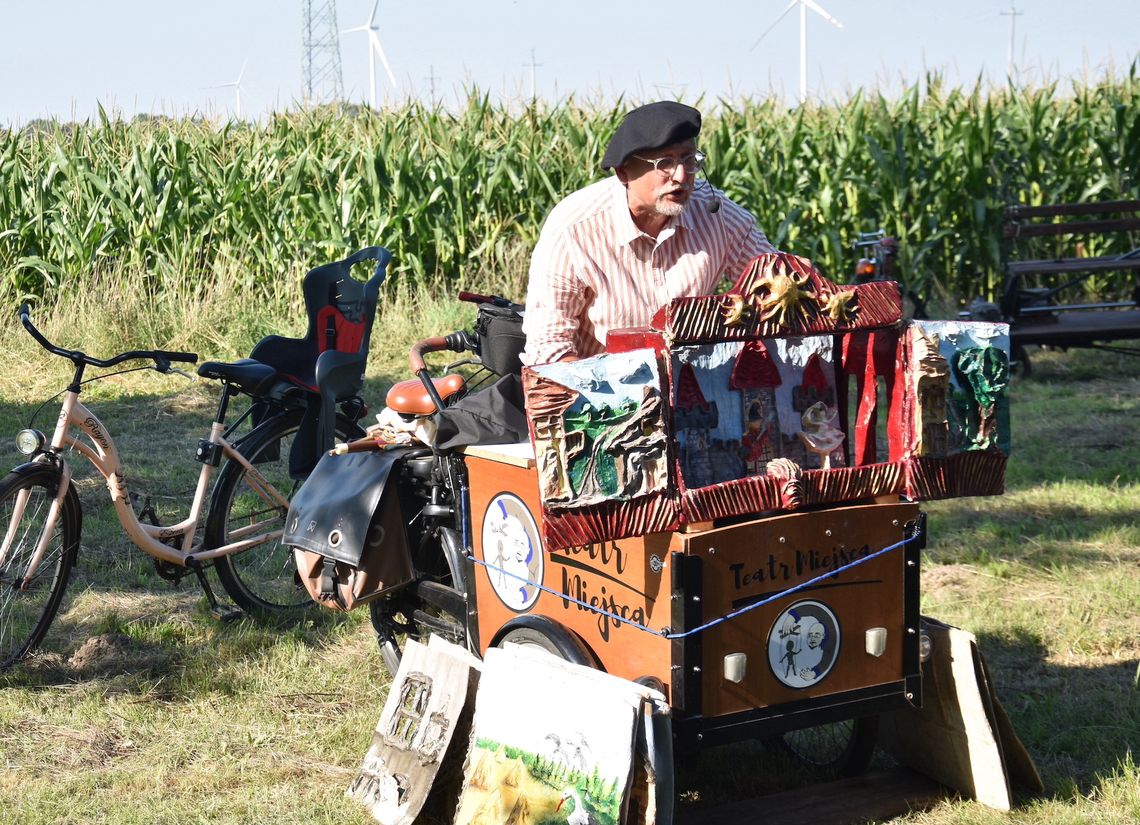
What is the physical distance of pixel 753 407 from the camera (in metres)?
3.10

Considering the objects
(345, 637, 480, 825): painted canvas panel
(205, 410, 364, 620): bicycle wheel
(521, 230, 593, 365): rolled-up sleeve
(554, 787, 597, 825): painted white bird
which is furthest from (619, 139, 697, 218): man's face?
(205, 410, 364, 620): bicycle wheel

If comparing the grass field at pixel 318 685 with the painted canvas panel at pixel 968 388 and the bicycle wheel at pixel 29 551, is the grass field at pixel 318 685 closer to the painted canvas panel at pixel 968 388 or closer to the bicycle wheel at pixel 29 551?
the bicycle wheel at pixel 29 551

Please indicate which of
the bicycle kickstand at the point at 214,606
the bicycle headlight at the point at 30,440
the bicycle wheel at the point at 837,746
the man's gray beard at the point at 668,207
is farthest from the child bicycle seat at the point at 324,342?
the bicycle wheel at the point at 837,746

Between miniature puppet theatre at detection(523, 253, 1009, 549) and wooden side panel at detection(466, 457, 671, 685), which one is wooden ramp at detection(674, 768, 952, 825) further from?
miniature puppet theatre at detection(523, 253, 1009, 549)

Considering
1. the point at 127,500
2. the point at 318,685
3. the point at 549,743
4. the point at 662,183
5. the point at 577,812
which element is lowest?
the point at 318,685

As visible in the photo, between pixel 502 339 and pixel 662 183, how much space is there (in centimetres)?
84

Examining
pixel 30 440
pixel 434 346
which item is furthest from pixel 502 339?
pixel 30 440

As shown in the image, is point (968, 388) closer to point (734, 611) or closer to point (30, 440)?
point (734, 611)

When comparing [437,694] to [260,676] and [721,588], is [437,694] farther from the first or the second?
[260,676]

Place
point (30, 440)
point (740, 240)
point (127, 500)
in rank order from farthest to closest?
1. point (127, 500)
2. point (30, 440)
3. point (740, 240)

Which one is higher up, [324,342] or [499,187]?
[499,187]

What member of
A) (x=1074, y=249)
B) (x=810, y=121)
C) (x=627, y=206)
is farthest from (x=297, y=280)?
(x=627, y=206)

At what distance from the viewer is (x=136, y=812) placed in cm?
357

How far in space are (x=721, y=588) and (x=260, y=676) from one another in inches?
88.2
